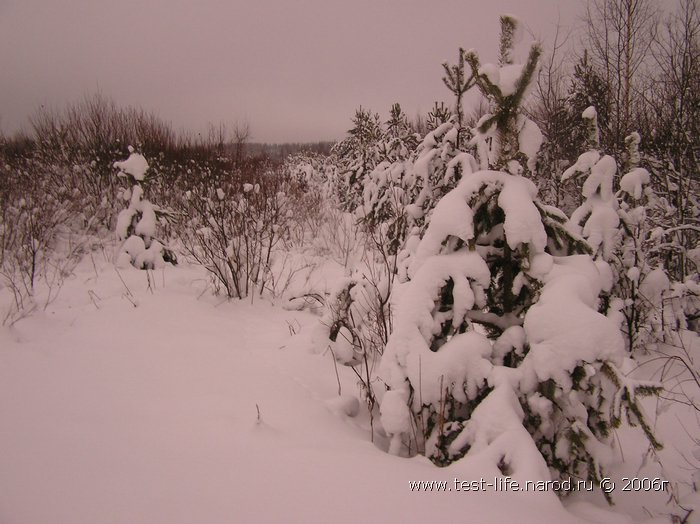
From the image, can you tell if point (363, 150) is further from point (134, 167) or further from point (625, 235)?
point (625, 235)

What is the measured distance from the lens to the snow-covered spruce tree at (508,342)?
56.4 inches

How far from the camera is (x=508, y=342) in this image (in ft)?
5.66

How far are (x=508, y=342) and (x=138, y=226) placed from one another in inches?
225

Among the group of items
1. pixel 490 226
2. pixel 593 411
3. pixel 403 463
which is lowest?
pixel 403 463

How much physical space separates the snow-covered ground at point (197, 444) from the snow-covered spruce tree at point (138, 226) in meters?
2.31

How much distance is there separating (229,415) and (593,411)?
1.81 m

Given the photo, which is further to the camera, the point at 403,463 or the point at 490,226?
the point at 490,226

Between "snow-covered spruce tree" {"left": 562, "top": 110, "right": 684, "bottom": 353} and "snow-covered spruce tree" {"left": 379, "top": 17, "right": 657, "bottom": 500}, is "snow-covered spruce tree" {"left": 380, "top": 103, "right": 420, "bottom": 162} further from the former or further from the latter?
"snow-covered spruce tree" {"left": 379, "top": 17, "right": 657, "bottom": 500}

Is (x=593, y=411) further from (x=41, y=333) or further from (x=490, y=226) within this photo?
(x=41, y=333)

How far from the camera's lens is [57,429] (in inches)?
68.1

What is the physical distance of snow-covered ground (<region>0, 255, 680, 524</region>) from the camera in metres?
1.27

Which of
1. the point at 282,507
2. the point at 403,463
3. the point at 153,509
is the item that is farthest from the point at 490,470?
the point at 153,509

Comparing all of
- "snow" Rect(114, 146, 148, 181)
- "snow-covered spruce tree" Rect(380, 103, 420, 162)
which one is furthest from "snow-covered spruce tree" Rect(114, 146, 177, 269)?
"snow-covered spruce tree" Rect(380, 103, 420, 162)

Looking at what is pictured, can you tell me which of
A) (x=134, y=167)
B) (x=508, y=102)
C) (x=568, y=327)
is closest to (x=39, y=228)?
(x=134, y=167)
